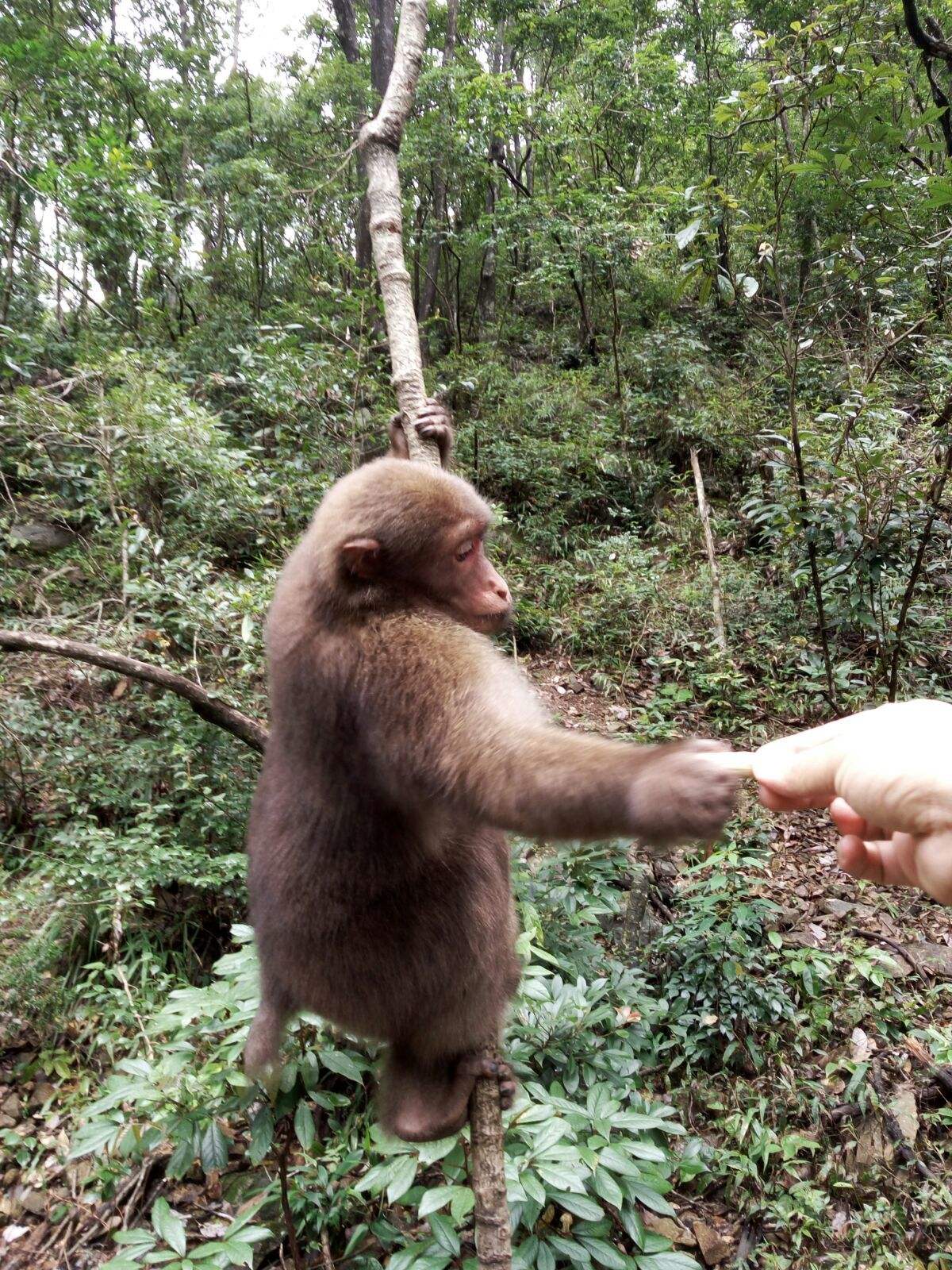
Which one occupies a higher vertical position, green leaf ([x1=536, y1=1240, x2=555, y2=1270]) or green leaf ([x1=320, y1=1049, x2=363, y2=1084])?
green leaf ([x1=320, y1=1049, x2=363, y2=1084])

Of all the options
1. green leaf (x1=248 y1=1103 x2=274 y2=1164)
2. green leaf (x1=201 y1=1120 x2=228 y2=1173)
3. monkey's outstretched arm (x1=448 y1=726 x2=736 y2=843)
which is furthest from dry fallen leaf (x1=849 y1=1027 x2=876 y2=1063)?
monkey's outstretched arm (x1=448 y1=726 x2=736 y2=843)

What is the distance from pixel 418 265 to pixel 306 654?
1961 cm

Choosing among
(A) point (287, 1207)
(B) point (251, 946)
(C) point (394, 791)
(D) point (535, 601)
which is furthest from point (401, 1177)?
(D) point (535, 601)

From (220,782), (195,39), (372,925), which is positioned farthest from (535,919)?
(195,39)

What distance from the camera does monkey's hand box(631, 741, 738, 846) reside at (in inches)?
71.2

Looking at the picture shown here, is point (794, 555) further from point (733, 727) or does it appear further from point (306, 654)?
point (306, 654)

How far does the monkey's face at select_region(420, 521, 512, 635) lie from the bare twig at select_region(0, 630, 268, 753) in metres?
2.34

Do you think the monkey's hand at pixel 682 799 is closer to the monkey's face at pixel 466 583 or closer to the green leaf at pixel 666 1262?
the monkey's face at pixel 466 583

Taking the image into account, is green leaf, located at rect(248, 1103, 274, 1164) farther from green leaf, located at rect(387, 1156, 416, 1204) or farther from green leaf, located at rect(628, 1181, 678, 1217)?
green leaf, located at rect(628, 1181, 678, 1217)

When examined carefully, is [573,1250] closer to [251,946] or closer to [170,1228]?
[170,1228]

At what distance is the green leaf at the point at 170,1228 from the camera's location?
2.97 metres

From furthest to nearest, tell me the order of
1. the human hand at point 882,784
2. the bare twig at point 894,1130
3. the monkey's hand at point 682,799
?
1. the bare twig at point 894,1130
2. the monkey's hand at point 682,799
3. the human hand at point 882,784

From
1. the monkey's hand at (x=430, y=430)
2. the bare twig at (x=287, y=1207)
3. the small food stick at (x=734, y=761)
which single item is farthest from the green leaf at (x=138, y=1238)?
the monkey's hand at (x=430, y=430)

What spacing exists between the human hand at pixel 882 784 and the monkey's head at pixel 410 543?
147 centimetres
